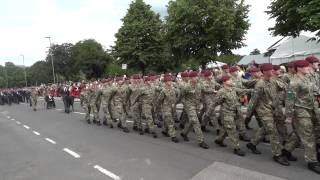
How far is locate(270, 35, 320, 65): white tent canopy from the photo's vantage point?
98.4 feet

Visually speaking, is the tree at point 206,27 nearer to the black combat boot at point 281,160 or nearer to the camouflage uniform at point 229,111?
the camouflage uniform at point 229,111

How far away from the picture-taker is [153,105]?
47.2ft

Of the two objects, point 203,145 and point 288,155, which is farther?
point 203,145

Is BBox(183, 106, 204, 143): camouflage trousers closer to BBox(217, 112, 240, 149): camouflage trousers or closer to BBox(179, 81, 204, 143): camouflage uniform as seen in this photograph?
BBox(179, 81, 204, 143): camouflage uniform

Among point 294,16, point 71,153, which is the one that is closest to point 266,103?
point 71,153

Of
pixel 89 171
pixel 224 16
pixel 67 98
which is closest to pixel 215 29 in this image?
pixel 224 16

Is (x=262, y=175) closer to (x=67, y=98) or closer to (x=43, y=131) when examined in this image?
(x=43, y=131)

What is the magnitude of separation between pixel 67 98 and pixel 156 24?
19317mm

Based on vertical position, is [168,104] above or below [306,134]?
above

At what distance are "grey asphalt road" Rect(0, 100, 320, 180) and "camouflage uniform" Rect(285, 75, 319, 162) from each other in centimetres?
47

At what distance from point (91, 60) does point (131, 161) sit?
223ft

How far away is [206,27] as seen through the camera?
30562mm

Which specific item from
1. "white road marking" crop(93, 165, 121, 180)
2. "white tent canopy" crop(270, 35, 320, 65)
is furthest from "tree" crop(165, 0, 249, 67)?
"white road marking" crop(93, 165, 121, 180)

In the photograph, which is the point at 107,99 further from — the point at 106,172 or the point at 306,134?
the point at 306,134
